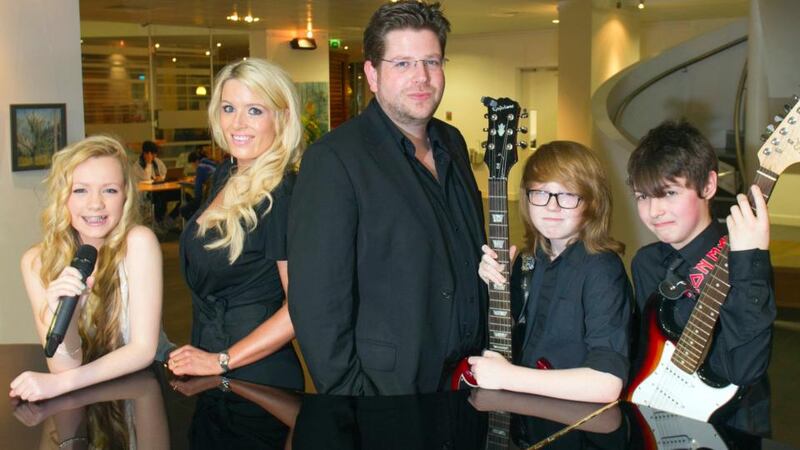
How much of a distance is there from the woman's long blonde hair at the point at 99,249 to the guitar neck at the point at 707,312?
1.60 m

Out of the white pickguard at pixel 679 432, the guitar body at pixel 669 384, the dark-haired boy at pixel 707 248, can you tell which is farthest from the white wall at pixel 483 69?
the white pickguard at pixel 679 432

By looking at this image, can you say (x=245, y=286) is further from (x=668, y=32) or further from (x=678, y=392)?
(x=668, y=32)

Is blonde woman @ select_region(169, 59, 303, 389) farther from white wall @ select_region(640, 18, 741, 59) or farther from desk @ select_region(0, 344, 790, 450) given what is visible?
white wall @ select_region(640, 18, 741, 59)

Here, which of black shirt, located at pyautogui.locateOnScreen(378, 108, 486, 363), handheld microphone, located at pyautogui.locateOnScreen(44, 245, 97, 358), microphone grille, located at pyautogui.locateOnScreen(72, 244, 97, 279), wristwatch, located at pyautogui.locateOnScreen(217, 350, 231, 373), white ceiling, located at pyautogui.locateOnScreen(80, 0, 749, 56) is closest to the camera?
handheld microphone, located at pyautogui.locateOnScreen(44, 245, 97, 358)

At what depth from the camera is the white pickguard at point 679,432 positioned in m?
1.78

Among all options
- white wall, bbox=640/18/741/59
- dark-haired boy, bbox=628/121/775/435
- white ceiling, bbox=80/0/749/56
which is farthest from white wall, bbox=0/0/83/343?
white wall, bbox=640/18/741/59

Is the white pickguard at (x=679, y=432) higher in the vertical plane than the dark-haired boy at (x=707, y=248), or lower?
lower

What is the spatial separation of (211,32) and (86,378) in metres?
14.7

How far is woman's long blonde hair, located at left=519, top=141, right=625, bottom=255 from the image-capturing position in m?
2.39

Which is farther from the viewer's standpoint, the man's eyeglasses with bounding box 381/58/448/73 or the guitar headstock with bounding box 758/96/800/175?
the man's eyeglasses with bounding box 381/58/448/73

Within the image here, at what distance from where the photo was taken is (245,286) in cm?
283

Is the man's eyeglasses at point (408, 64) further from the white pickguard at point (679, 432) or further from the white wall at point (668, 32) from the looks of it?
the white wall at point (668, 32)

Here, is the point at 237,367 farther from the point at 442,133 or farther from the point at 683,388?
the point at 683,388

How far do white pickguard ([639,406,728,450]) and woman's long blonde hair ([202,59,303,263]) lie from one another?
4.42ft
